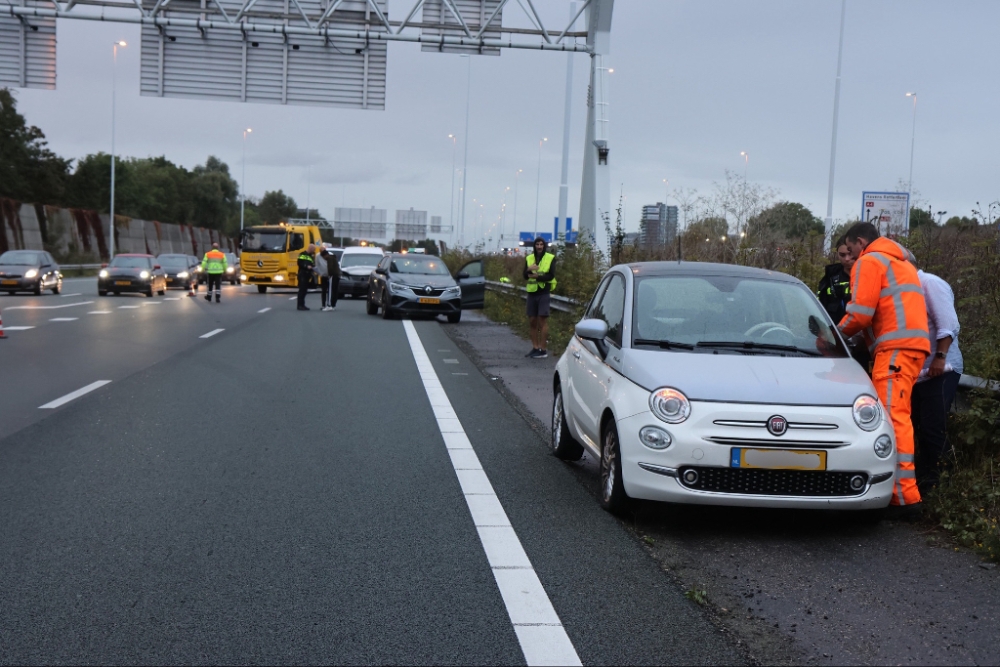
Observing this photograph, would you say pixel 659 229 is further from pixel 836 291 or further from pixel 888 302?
pixel 888 302

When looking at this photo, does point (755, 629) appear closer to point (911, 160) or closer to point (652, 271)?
point (652, 271)

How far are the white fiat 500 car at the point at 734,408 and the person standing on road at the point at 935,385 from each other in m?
0.55

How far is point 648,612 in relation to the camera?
478 cm

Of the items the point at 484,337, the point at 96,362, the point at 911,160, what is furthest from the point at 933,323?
the point at 911,160

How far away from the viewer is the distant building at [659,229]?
69.9 feet

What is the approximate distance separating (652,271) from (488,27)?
19.7m

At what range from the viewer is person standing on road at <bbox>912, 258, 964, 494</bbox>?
699cm

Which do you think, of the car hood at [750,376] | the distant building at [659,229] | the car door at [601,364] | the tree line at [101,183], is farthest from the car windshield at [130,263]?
the tree line at [101,183]

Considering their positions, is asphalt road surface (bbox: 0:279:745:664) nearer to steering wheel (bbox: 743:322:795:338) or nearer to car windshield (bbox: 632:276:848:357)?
car windshield (bbox: 632:276:848:357)

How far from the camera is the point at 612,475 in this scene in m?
6.58

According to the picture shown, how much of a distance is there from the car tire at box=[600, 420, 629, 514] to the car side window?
643mm

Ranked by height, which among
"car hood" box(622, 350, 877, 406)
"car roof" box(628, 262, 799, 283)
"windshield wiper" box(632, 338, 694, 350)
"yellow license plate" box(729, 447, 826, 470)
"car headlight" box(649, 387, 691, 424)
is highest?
"car roof" box(628, 262, 799, 283)

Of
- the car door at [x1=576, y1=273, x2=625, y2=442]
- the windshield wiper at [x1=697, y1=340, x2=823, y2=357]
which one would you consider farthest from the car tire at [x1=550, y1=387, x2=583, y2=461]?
the windshield wiper at [x1=697, y1=340, x2=823, y2=357]

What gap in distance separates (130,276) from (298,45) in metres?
13.8
